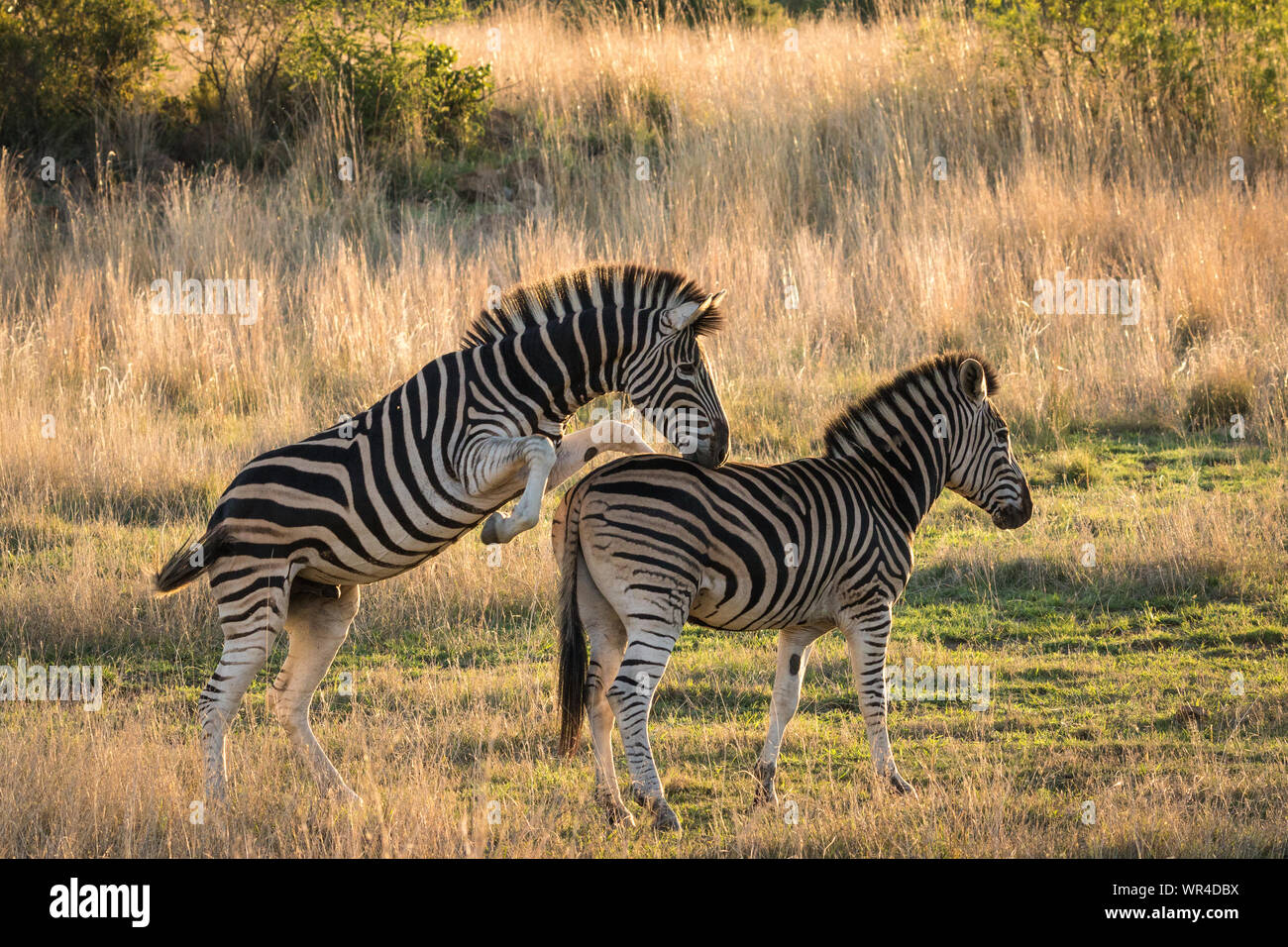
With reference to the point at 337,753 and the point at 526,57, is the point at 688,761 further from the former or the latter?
the point at 526,57

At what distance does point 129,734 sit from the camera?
6.50 m

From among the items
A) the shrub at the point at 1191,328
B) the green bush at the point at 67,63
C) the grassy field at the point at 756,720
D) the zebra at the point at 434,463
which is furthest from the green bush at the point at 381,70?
the zebra at the point at 434,463

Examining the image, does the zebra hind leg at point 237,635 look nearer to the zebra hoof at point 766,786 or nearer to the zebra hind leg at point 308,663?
the zebra hind leg at point 308,663

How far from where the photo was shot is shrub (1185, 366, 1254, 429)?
11234mm

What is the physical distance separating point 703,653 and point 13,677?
3978 mm

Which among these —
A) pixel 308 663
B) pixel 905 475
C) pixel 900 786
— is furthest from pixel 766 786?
pixel 308 663

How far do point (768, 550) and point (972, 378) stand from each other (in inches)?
56.9

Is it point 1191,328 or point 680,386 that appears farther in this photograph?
point 1191,328

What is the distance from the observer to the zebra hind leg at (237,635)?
5965 millimetres

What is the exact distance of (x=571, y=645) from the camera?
19.5 feet

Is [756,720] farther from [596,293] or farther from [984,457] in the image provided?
[596,293]

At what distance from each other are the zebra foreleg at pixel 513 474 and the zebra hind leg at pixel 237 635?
3.32ft
